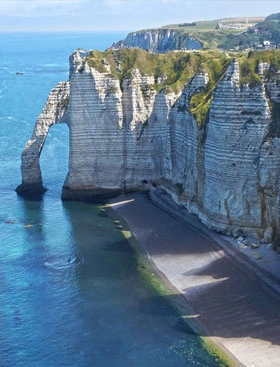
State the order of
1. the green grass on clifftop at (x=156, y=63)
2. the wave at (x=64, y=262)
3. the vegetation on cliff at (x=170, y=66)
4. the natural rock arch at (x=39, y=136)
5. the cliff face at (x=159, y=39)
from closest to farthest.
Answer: the wave at (x=64, y=262), the vegetation on cliff at (x=170, y=66), the green grass on clifftop at (x=156, y=63), the natural rock arch at (x=39, y=136), the cliff face at (x=159, y=39)

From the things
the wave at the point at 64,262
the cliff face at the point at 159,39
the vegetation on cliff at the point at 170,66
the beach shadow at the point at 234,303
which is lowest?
the beach shadow at the point at 234,303

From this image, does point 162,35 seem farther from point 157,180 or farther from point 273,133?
point 273,133

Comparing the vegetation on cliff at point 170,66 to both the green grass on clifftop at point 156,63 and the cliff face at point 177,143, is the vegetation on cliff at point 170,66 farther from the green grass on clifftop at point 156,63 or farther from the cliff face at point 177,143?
the cliff face at point 177,143

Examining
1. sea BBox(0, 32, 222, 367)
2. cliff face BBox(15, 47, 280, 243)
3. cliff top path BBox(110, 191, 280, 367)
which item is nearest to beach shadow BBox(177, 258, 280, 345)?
cliff top path BBox(110, 191, 280, 367)

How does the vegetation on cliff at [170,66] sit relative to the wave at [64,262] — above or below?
above

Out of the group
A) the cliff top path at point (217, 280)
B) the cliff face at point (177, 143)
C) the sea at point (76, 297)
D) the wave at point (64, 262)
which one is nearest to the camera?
the sea at point (76, 297)

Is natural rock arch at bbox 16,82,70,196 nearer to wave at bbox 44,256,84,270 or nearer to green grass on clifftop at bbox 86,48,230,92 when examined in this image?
green grass on clifftop at bbox 86,48,230,92

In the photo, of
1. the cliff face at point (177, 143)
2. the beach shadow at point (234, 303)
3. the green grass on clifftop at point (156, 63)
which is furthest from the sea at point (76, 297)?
the green grass on clifftop at point (156, 63)

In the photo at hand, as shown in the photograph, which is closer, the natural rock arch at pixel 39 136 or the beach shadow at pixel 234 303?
the beach shadow at pixel 234 303
